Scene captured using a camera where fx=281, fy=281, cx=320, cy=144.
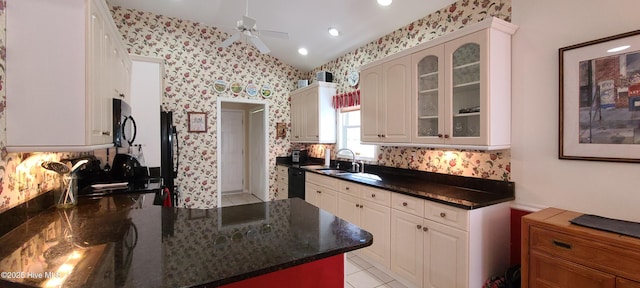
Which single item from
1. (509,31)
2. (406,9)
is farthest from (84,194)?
(509,31)

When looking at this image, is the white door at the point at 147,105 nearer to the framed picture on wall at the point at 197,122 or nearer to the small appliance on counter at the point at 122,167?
the small appliance on counter at the point at 122,167

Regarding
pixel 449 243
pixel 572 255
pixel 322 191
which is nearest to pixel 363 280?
pixel 449 243

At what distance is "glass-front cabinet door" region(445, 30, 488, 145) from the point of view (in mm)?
2186

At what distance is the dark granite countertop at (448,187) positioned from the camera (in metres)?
2.15

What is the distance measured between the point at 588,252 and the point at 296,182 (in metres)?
3.48

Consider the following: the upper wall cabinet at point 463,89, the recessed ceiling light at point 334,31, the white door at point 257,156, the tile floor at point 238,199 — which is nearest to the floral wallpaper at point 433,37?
the upper wall cabinet at point 463,89

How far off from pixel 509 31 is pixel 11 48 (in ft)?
10.4

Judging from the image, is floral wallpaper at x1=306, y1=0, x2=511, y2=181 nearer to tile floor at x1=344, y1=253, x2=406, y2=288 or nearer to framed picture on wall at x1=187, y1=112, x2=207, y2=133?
tile floor at x1=344, y1=253, x2=406, y2=288

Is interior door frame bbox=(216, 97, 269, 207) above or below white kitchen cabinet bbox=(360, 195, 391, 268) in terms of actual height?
above

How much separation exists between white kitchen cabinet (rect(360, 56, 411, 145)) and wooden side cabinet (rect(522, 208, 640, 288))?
1291mm

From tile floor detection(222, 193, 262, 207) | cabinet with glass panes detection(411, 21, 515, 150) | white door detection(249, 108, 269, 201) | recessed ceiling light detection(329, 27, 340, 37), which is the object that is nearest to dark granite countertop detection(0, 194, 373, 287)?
cabinet with glass panes detection(411, 21, 515, 150)

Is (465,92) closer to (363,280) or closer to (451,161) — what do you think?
(451,161)

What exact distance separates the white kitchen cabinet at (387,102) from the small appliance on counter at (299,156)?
2.03 metres

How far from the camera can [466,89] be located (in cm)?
235
